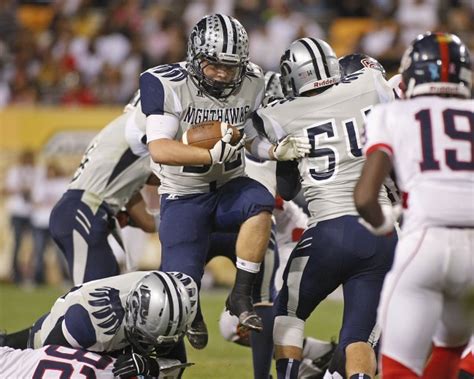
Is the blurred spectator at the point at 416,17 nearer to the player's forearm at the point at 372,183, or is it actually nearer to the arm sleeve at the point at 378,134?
the arm sleeve at the point at 378,134

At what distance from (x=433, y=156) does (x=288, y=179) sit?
1.63 meters

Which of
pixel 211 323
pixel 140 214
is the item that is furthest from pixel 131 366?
pixel 211 323

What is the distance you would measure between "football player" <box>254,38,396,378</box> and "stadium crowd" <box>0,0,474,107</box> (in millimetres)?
7679

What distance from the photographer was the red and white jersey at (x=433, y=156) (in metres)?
4.13

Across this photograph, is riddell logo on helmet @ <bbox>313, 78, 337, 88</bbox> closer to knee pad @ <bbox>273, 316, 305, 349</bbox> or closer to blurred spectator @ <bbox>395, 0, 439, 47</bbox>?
knee pad @ <bbox>273, 316, 305, 349</bbox>

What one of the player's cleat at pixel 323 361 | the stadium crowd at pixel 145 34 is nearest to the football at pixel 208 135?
the player's cleat at pixel 323 361

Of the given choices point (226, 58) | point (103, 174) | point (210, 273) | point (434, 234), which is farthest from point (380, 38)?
point (434, 234)

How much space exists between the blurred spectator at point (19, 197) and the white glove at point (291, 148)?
29.3 feet

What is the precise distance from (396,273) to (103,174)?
10.7ft

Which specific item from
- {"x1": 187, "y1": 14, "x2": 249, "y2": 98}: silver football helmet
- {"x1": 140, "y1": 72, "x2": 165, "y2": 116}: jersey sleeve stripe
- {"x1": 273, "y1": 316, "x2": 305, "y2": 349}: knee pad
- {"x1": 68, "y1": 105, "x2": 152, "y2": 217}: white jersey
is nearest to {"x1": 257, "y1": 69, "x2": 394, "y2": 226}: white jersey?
{"x1": 187, "y1": 14, "x2": 249, "y2": 98}: silver football helmet

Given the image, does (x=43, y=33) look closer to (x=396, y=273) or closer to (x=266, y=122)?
(x=266, y=122)

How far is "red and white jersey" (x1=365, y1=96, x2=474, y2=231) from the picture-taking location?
4133mm

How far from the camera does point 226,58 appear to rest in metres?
5.65

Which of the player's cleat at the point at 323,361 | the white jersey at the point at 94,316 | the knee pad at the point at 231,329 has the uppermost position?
the white jersey at the point at 94,316
